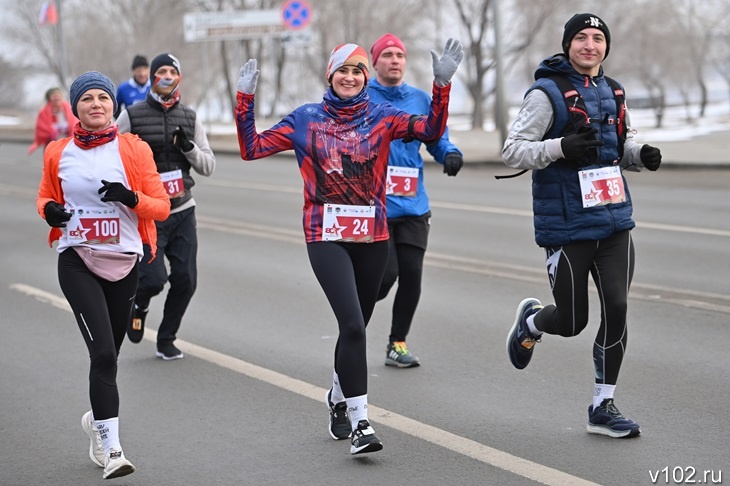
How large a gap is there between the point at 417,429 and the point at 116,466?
158cm

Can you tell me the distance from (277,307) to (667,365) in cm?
362

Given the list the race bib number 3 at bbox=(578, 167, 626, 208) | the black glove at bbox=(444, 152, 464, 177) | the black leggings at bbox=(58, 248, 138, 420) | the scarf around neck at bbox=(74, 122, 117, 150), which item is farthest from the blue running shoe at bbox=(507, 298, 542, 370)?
the scarf around neck at bbox=(74, 122, 117, 150)

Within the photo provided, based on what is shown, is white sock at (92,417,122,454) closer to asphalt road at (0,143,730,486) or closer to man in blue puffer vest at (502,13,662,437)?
asphalt road at (0,143,730,486)

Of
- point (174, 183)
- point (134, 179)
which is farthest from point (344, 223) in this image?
point (174, 183)

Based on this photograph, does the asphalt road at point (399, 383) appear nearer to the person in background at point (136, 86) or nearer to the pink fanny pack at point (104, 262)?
the pink fanny pack at point (104, 262)

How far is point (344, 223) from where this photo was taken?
5.66 meters

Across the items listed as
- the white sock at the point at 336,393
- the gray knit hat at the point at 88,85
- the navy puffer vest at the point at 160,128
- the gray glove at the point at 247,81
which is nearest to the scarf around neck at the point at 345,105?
the gray glove at the point at 247,81

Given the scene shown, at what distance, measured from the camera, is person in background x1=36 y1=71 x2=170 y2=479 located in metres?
5.43

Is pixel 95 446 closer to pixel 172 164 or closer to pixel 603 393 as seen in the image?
pixel 603 393

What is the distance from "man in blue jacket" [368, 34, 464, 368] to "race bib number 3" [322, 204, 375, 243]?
1.66m

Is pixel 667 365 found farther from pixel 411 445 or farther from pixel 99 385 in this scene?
pixel 99 385

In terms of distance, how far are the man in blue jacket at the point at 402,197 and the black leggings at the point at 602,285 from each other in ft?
5.63

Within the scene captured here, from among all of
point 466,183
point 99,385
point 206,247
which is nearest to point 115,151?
point 99,385

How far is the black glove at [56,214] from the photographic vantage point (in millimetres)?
5430
